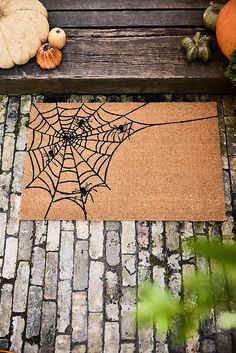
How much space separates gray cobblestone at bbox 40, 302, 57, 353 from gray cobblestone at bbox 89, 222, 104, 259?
1.76ft

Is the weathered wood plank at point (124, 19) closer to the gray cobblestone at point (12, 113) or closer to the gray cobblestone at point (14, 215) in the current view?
the gray cobblestone at point (12, 113)

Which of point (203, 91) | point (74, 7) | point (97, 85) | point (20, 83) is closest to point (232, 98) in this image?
point (203, 91)

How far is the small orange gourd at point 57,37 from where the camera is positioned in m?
3.86

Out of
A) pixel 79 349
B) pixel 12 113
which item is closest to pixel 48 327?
pixel 79 349

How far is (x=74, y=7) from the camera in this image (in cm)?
421

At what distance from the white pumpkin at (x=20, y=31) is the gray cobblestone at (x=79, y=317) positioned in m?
2.18

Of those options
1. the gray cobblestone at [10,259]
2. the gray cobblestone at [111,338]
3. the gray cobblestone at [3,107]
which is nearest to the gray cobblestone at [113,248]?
the gray cobblestone at [111,338]

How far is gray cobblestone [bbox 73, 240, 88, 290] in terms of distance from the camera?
3527mm

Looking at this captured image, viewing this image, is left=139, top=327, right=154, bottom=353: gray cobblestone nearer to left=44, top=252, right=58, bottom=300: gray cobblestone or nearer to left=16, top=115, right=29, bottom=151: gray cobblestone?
left=44, top=252, right=58, bottom=300: gray cobblestone

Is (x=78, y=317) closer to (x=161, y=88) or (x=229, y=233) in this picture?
(x=229, y=233)

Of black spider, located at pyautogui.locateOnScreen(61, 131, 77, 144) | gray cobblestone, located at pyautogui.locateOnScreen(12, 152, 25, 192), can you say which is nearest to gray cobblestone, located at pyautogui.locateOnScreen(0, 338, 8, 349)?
gray cobblestone, located at pyautogui.locateOnScreen(12, 152, 25, 192)

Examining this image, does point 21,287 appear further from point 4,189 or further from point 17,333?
point 4,189

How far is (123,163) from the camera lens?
13.0ft

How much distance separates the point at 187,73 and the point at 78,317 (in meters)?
2.37
